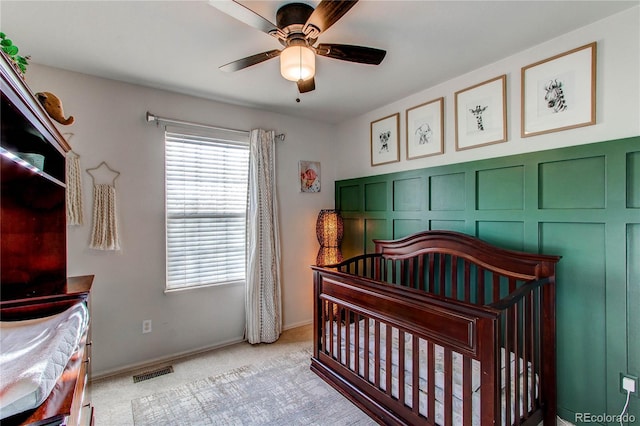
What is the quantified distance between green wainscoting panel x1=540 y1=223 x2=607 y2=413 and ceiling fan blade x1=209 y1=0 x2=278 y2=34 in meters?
2.18

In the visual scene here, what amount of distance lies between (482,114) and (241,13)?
1.99 m

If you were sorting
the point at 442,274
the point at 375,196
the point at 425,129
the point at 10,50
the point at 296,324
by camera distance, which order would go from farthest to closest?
1. the point at 296,324
2. the point at 375,196
3. the point at 425,129
4. the point at 442,274
5. the point at 10,50

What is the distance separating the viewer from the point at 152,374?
2.53 metres

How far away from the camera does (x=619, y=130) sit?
1.76 m

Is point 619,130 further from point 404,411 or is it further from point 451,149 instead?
point 404,411

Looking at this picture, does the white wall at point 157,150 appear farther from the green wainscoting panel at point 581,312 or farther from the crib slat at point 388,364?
the crib slat at point 388,364

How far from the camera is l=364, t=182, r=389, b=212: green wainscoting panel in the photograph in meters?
3.26

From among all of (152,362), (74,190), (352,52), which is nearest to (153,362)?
(152,362)

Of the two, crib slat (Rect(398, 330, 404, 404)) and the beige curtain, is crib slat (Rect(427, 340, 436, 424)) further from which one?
the beige curtain

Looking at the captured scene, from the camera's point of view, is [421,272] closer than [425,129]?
Yes

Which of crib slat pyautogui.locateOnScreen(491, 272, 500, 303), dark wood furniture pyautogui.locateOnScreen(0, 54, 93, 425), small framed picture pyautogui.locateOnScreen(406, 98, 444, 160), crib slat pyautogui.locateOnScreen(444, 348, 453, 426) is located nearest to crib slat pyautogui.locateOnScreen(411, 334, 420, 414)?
crib slat pyautogui.locateOnScreen(444, 348, 453, 426)

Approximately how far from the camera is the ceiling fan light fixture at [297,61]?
168 cm

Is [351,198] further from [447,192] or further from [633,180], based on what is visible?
[633,180]

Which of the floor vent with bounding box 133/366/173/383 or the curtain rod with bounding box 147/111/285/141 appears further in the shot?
the curtain rod with bounding box 147/111/285/141
